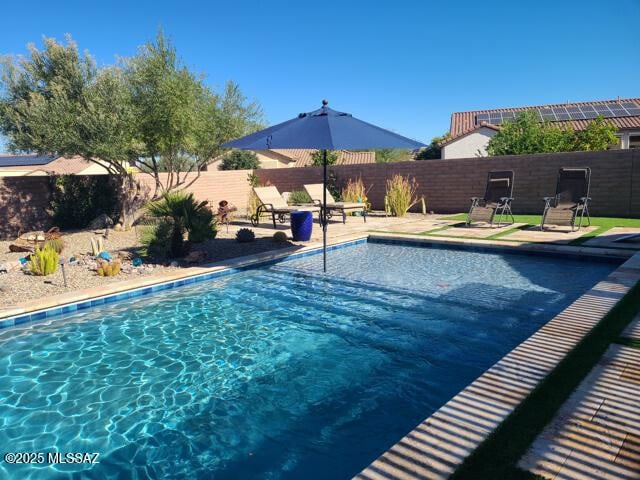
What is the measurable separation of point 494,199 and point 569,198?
5.54ft

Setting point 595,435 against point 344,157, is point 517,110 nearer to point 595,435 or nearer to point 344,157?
point 344,157

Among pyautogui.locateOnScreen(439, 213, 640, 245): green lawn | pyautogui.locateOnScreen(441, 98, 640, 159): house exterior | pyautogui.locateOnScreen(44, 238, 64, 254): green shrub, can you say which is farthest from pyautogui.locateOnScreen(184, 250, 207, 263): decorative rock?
pyautogui.locateOnScreen(441, 98, 640, 159): house exterior

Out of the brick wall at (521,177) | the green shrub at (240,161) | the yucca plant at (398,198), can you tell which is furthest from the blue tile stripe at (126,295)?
the green shrub at (240,161)

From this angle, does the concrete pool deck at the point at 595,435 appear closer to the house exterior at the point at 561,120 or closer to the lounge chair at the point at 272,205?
the lounge chair at the point at 272,205

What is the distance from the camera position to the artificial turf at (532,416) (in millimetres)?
2076

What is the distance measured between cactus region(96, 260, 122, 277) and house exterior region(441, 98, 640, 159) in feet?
72.9

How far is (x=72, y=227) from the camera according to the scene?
12.2 m

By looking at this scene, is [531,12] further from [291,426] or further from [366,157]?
[366,157]

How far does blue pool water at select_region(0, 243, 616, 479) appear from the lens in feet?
9.52

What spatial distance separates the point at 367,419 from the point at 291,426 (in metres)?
0.54

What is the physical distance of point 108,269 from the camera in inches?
268

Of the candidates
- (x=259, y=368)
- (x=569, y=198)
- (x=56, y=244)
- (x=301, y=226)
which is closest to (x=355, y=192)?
(x=301, y=226)

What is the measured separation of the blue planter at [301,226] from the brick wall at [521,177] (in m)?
6.46

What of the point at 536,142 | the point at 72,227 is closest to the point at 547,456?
the point at 72,227
